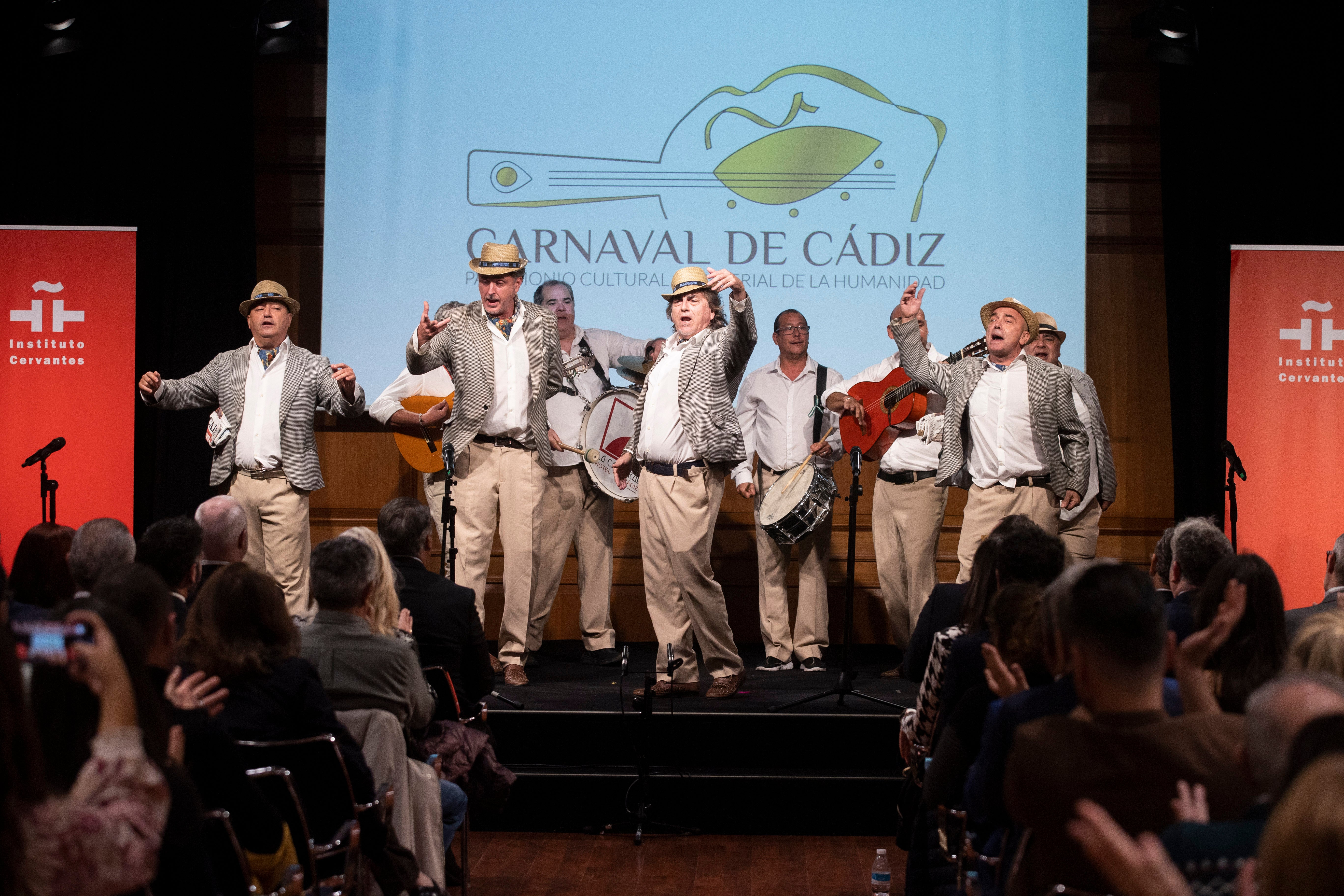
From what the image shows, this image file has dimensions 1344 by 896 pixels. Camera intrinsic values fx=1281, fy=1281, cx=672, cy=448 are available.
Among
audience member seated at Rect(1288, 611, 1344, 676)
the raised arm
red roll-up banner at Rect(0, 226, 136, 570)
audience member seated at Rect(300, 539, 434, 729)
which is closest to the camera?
audience member seated at Rect(1288, 611, 1344, 676)

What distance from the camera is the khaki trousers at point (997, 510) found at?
539 cm

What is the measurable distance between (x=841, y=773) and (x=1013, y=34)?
157 inches

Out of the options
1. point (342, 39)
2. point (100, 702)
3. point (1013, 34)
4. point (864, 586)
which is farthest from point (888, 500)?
point (100, 702)

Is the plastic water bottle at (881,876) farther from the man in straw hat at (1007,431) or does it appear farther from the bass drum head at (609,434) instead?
the bass drum head at (609,434)

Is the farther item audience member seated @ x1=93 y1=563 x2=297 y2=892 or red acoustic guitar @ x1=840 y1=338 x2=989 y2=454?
red acoustic guitar @ x1=840 y1=338 x2=989 y2=454

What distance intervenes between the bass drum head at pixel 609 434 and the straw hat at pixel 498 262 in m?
0.71

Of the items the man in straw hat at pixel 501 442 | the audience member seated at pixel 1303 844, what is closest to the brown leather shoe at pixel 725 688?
the man in straw hat at pixel 501 442

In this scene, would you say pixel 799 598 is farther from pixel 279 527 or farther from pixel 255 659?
pixel 255 659

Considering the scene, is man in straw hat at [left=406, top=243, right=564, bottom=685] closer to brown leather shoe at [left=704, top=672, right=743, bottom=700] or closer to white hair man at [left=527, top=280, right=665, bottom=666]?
white hair man at [left=527, top=280, right=665, bottom=666]

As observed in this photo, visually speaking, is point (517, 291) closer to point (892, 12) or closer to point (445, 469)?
point (445, 469)

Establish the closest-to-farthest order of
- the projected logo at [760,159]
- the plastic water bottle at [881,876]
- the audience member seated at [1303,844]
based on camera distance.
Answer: the audience member seated at [1303,844] → the plastic water bottle at [881,876] → the projected logo at [760,159]

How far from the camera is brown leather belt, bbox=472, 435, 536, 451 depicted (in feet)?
18.4

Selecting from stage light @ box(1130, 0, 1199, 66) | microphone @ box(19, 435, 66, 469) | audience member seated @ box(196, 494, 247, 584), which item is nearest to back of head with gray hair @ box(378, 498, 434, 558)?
audience member seated @ box(196, 494, 247, 584)

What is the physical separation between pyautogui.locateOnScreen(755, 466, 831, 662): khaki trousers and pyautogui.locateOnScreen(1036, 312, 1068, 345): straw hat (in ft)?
4.83
